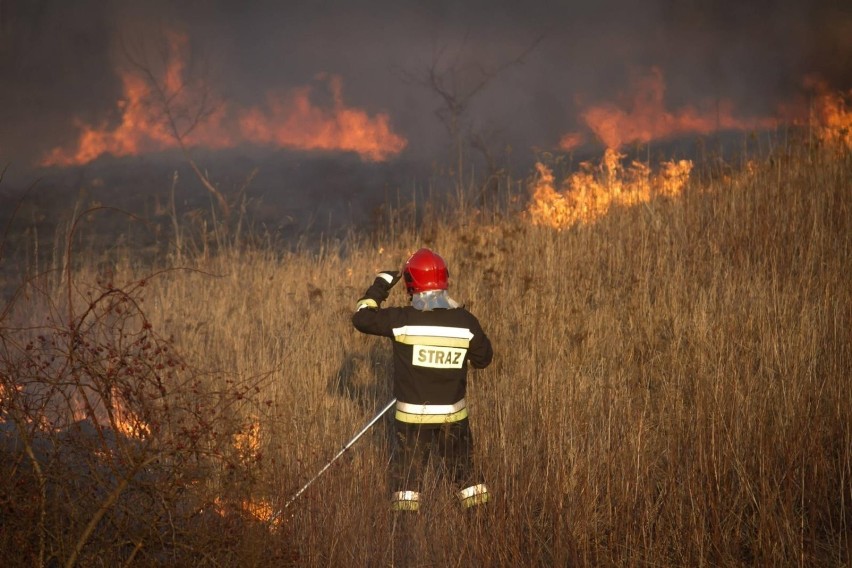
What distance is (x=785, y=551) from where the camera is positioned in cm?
384

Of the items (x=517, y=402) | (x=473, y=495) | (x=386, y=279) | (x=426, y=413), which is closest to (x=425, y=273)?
(x=386, y=279)

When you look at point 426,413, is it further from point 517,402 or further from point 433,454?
point 517,402

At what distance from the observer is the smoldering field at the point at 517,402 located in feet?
12.2

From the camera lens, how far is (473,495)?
4.53 m

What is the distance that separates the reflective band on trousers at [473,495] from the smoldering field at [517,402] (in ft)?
0.33

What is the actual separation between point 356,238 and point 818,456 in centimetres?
687

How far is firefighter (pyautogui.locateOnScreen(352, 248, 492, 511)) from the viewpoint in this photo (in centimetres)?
459

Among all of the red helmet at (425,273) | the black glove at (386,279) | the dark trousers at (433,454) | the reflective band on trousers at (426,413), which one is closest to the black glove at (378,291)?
the black glove at (386,279)

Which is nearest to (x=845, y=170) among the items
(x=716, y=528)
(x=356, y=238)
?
(x=356, y=238)

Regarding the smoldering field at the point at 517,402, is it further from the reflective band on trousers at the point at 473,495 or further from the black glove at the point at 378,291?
the black glove at the point at 378,291

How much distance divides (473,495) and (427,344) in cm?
84

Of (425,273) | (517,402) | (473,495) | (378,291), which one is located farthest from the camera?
(517,402)

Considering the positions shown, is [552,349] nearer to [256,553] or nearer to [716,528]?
[716,528]

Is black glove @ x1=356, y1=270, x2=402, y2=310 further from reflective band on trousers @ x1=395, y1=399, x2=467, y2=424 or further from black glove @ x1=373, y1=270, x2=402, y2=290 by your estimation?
reflective band on trousers @ x1=395, y1=399, x2=467, y2=424
